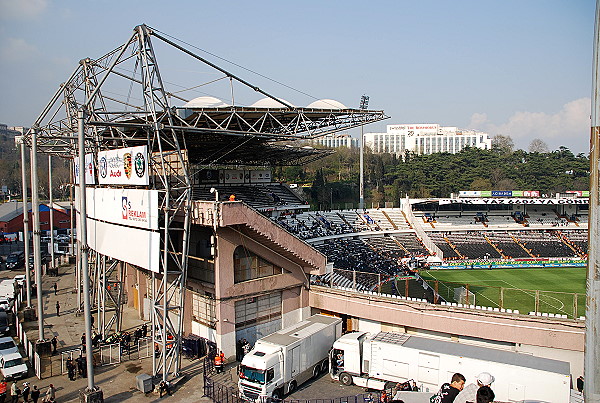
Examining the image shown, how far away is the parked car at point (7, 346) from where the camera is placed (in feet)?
71.5

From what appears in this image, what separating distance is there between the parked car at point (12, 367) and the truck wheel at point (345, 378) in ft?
47.3

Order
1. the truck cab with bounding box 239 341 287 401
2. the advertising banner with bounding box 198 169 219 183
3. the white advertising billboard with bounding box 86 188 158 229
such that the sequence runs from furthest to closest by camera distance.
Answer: the advertising banner with bounding box 198 169 219 183 < the white advertising billboard with bounding box 86 188 158 229 < the truck cab with bounding box 239 341 287 401

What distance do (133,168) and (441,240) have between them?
46728 millimetres

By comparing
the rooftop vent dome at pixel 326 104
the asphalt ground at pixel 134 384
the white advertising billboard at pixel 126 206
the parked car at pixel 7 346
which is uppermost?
the rooftop vent dome at pixel 326 104

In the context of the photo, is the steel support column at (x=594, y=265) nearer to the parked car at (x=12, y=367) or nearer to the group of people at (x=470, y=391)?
the group of people at (x=470, y=391)

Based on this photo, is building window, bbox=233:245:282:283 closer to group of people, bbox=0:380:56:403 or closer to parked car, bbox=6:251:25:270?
group of people, bbox=0:380:56:403

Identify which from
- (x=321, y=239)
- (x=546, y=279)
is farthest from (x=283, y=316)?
(x=546, y=279)

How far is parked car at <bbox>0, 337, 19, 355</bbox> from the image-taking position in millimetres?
21808

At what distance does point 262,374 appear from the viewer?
17234 mm

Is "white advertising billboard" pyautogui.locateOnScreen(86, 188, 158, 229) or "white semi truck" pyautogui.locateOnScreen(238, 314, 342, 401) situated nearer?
"white semi truck" pyautogui.locateOnScreen(238, 314, 342, 401)

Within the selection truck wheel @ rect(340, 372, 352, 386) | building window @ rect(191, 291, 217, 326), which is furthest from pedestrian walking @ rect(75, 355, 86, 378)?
truck wheel @ rect(340, 372, 352, 386)

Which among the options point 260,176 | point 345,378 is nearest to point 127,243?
point 345,378

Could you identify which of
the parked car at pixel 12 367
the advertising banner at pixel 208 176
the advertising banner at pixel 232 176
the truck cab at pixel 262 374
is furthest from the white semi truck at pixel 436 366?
the advertising banner at pixel 232 176

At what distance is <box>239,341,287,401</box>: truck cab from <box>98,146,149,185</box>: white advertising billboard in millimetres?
9044
